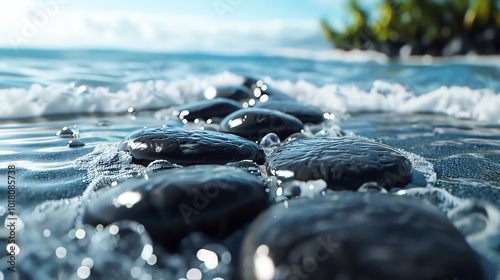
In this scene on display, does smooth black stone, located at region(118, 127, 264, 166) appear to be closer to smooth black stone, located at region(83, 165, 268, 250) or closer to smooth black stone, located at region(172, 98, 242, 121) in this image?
smooth black stone, located at region(83, 165, 268, 250)

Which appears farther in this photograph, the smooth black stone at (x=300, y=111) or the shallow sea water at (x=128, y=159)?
the smooth black stone at (x=300, y=111)

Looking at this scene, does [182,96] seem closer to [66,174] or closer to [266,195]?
[66,174]

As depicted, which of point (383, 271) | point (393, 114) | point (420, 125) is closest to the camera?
point (383, 271)

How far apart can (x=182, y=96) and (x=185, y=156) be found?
138 inches

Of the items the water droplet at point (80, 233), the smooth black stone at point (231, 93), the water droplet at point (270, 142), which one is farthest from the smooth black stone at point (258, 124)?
the smooth black stone at point (231, 93)

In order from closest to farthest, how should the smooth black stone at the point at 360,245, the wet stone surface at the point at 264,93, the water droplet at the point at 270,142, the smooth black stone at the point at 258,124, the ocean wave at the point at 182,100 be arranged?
the smooth black stone at the point at 360,245 → the water droplet at the point at 270,142 → the smooth black stone at the point at 258,124 → the ocean wave at the point at 182,100 → the wet stone surface at the point at 264,93

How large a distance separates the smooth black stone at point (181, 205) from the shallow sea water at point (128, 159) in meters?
0.04

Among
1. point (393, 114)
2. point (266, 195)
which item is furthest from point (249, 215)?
point (393, 114)

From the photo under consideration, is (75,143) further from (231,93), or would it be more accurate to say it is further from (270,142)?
(231,93)

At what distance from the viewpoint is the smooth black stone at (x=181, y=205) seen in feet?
5.00

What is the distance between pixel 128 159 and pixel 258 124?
3.38 feet

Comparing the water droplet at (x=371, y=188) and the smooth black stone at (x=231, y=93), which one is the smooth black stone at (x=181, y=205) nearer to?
the water droplet at (x=371, y=188)

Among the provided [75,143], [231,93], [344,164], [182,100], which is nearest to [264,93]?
[231,93]

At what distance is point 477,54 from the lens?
69.2 ft
